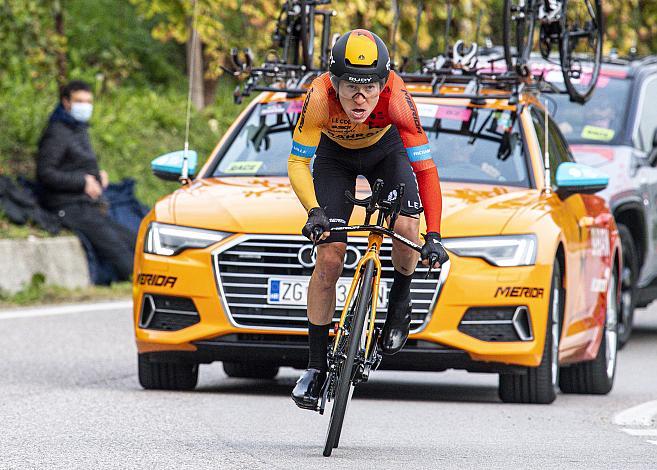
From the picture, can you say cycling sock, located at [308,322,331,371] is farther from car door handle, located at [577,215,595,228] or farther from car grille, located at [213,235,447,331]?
car door handle, located at [577,215,595,228]

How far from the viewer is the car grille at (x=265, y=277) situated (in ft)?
30.7

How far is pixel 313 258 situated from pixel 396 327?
4.17ft

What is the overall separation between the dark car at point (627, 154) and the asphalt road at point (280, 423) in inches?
73.5

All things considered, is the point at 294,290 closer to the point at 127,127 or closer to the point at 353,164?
the point at 353,164

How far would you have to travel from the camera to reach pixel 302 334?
9.42 metres

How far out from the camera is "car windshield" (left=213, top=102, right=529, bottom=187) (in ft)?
34.1

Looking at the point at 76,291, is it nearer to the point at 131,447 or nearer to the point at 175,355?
the point at 175,355

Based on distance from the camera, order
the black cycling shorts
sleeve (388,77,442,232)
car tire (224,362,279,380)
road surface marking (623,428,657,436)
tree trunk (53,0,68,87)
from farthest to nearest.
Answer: tree trunk (53,0,68,87) → car tire (224,362,279,380) → road surface marking (623,428,657,436) → the black cycling shorts → sleeve (388,77,442,232)

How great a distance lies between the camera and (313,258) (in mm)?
9352

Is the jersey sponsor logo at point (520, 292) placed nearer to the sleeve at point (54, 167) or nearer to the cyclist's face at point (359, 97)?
the cyclist's face at point (359, 97)

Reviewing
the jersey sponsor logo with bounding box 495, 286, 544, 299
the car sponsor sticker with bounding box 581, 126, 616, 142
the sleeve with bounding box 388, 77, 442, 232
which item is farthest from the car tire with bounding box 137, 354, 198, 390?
the car sponsor sticker with bounding box 581, 126, 616, 142

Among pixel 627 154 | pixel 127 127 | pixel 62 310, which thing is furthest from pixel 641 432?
pixel 127 127

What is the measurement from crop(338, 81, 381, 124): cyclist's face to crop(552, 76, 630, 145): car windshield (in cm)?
689

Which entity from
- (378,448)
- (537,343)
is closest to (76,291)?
(537,343)
